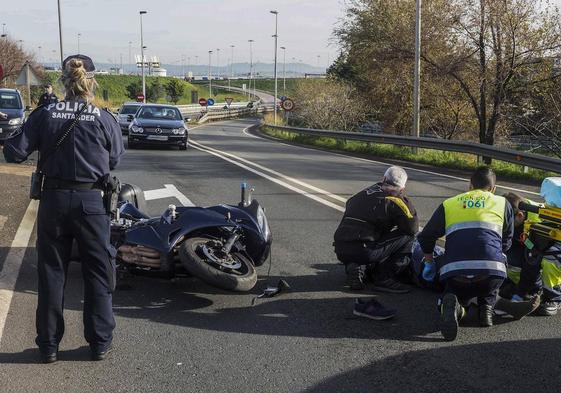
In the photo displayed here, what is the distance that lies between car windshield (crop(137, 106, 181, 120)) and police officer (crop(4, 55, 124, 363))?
1806 centimetres

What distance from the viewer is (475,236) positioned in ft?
15.6

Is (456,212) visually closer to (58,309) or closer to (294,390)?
(294,390)

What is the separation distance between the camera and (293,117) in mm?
51594

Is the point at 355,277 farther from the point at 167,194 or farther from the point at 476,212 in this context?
the point at 167,194

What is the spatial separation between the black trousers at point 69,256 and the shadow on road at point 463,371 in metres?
1.48

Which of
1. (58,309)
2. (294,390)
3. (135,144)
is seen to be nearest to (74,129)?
(58,309)

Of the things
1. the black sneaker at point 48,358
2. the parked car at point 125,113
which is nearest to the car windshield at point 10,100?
the parked car at point 125,113

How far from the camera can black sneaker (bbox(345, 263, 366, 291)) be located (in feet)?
18.4

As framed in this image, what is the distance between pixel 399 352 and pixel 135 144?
58.8 feet

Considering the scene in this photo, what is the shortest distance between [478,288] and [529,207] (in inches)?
33.7

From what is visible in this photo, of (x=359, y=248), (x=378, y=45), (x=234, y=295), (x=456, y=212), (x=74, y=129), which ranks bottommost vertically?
(x=234, y=295)

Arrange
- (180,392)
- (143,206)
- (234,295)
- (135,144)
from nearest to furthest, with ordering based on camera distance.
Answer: (180,392), (234,295), (143,206), (135,144)

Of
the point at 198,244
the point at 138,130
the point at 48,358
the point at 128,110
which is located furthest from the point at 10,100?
the point at 48,358

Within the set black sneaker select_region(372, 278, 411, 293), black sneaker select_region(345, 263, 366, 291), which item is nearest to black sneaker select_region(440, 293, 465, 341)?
black sneaker select_region(372, 278, 411, 293)
